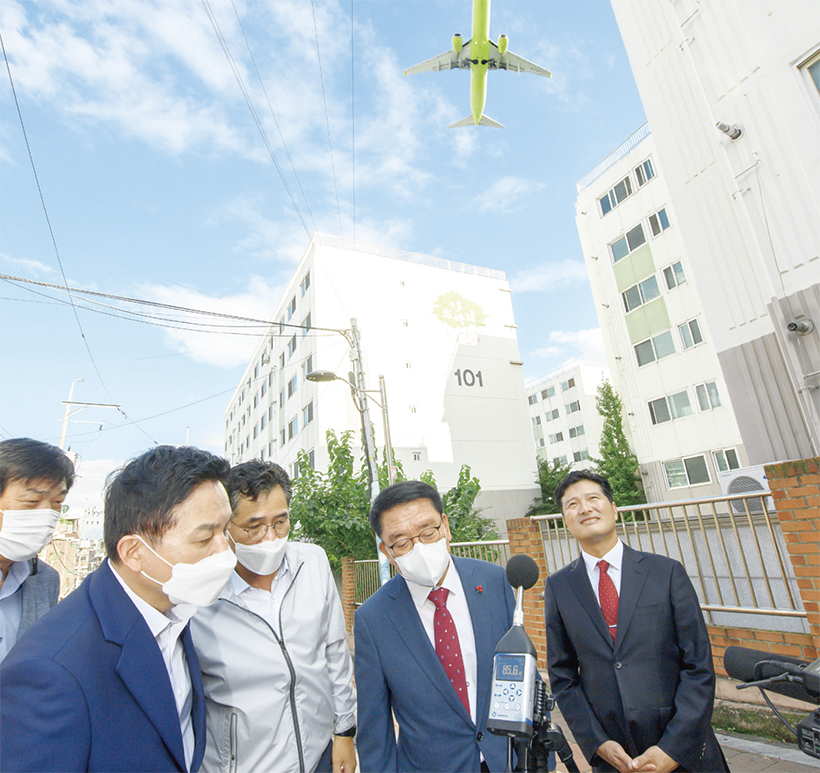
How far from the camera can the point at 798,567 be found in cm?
376

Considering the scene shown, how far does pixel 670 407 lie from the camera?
19.7 m

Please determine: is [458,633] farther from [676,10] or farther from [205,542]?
[676,10]

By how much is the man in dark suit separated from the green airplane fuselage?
16751 millimetres

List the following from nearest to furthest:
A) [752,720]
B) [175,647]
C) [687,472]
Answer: [175,647] < [752,720] < [687,472]

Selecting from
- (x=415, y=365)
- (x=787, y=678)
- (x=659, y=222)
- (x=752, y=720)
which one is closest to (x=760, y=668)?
(x=787, y=678)

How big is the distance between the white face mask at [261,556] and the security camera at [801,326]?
7.85 m

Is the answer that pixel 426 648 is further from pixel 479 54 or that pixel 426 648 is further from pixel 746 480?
pixel 479 54

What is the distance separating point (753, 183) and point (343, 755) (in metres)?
9.13

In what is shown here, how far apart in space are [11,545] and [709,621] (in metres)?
5.31

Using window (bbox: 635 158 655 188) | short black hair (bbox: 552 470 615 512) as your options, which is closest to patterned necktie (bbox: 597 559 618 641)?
short black hair (bbox: 552 470 615 512)

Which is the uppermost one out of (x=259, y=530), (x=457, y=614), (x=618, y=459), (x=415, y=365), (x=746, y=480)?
(x=415, y=365)

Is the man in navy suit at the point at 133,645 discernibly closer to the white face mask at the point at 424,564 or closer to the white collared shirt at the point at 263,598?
the white collared shirt at the point at 263,598

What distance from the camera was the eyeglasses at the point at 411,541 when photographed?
7.87ft

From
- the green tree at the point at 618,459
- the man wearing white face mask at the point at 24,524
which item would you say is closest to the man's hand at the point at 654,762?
the man wearing white face mask at the point at 24,524
